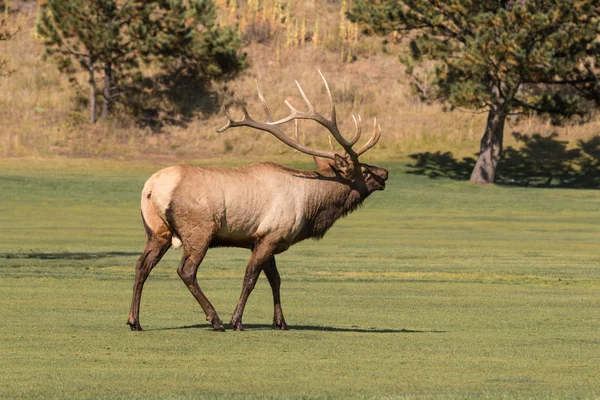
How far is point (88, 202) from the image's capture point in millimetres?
46188

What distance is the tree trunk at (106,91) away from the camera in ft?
211

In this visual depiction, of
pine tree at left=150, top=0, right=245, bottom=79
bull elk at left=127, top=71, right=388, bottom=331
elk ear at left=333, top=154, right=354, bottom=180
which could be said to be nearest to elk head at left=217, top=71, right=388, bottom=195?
elk ear at left=333, top=154, right=354, bottom=180

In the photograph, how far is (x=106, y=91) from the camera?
66000 millimetres

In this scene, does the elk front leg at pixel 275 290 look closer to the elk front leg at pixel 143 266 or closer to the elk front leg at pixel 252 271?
the elk front leg at pixel 252 271

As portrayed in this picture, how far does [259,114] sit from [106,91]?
740 centimetres

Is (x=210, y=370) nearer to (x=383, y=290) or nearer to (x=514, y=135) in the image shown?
(x=383, y=290)

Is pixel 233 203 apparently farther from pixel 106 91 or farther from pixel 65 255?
pixel 106 91

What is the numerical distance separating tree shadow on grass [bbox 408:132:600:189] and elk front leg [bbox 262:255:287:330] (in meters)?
43.7

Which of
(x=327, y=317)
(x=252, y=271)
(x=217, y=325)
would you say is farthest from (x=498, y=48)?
(x=217, y=325)

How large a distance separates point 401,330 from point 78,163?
45.1 m

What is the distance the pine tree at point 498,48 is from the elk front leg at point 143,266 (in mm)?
39331

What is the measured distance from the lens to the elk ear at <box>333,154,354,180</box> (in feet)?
53.3

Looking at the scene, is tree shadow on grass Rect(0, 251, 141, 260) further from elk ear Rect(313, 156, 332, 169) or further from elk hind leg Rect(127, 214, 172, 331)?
elk hind leg Rect(127, 214, 172, 331)

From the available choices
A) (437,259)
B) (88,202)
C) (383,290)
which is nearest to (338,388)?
(383,290)
